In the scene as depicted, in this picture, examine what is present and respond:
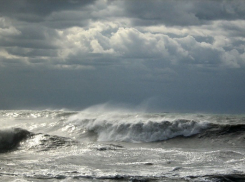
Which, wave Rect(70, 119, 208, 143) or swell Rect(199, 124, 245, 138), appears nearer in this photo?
swell Rect(199, 124, 245, 138)

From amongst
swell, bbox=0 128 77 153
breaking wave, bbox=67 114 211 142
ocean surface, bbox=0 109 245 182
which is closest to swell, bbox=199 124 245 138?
ocean surface, bbox=0 109 245 182

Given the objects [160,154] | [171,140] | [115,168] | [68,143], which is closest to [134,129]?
[171,140]

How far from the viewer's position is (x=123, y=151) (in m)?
17.5

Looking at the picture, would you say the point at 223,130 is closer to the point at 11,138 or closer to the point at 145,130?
the point at 145,130

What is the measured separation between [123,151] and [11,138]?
23.0 ft

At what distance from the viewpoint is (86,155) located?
1622 centimetres

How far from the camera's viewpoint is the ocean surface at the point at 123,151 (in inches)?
477

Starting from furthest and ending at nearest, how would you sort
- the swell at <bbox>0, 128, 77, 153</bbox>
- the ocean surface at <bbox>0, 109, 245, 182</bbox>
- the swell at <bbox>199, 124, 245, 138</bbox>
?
the swell at <bbox>199, 124, 245, 138</bbox> < the swell at <bbox>0, 128, 77, 153</bbox> < the ocean surface at <bbox>0, 109, 245, 182</bbox>

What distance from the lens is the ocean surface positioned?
1212 centimetres

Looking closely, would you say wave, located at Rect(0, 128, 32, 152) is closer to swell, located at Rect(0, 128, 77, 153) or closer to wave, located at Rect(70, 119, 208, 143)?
swell, located at Rect(0, 128, 77, 153)

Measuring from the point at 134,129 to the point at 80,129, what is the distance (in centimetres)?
437

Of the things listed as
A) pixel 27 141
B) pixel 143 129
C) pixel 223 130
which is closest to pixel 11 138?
pixel 27 141

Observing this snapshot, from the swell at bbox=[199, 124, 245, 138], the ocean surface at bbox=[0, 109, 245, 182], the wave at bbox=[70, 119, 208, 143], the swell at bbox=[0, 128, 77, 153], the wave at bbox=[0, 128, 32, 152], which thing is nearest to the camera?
the ocean surface at bbox=[0, 109, 245, 182]

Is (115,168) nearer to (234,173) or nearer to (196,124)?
(234,173)
